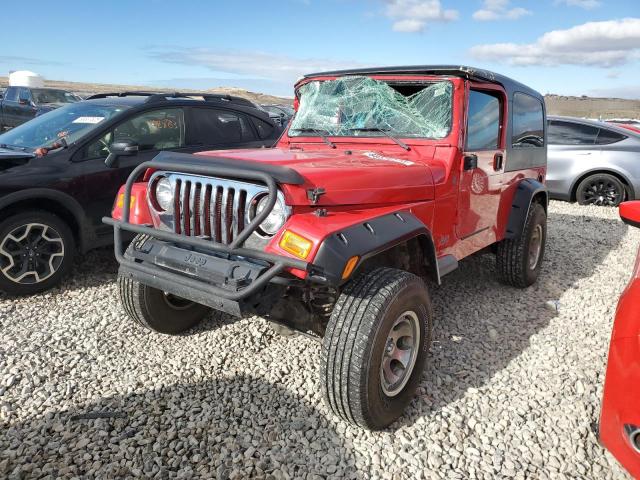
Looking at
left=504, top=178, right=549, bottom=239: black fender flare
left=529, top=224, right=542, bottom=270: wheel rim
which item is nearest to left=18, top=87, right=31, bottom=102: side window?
left=504, top=178, right=549, bottom=239: black fender flare

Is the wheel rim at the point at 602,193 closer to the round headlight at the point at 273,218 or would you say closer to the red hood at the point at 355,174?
the red hood at the point at 355,174

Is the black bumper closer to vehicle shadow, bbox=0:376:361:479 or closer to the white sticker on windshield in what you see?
vehicle shadow, bbox=0:376:361:479

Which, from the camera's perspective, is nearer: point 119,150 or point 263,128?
point 119,150

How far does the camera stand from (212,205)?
262cm

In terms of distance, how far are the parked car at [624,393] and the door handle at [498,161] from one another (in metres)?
1.96

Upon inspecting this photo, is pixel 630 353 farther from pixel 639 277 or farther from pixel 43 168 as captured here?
pixel 43 168

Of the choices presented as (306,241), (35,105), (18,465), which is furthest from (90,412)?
(35,105)

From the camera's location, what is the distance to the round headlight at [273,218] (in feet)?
8.20

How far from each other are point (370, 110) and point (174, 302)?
2035mm

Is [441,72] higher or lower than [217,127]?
higher

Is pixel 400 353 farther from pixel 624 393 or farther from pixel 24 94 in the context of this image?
pixel 24 94

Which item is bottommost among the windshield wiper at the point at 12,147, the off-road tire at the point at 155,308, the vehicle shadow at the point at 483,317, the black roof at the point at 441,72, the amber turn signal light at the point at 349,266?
the vehicle shadow at the point at 483,317

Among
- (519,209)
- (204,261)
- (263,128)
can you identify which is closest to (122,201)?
(204,261)

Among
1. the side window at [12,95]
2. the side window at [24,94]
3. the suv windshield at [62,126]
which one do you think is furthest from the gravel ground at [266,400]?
the side window at [12,95]
